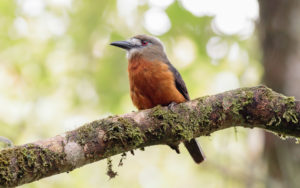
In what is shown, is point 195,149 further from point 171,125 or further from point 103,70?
point 103,70

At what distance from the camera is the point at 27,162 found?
9.51 feet

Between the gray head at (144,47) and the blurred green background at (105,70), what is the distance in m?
2.16

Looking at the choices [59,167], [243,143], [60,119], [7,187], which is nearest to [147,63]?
[59,167]

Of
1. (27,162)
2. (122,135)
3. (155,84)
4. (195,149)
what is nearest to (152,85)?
(155,84)

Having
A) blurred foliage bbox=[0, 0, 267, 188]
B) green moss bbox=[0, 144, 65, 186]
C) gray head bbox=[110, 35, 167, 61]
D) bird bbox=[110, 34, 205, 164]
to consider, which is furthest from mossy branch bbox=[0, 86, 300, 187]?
blurred foliage bbox=[0, 0, 267, 188]

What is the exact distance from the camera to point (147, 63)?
16.1 feet

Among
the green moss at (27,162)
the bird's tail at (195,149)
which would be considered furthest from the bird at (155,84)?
the green moss at (27,162)

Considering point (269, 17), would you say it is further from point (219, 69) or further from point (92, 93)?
point (92, 93)

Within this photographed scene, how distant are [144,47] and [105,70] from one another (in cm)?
262

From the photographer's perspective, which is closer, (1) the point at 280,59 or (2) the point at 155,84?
(2) the point at 155,84

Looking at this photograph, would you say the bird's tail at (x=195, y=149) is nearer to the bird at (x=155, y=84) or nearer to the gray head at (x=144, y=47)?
the bird at (x=155, y=84)

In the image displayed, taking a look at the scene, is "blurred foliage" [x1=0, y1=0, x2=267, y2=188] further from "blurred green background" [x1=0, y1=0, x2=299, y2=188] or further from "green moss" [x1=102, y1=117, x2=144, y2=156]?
"green moss" [x1=102, y1=117, x2=144, y2=156]

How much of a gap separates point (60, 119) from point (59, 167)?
503cm

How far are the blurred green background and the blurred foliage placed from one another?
20mm
